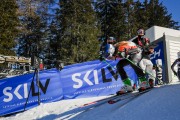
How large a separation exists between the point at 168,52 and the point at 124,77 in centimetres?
773

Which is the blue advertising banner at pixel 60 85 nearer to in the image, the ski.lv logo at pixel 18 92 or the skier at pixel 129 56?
the ski.lv logo at pixel 18 92

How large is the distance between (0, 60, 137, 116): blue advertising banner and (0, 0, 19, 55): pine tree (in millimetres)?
17458

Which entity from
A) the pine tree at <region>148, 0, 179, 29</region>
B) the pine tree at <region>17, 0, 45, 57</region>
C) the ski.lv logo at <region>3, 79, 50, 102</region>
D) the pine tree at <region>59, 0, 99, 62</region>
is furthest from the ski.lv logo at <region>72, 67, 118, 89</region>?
the pine tree at <region>148, 0, 179, 29</region>

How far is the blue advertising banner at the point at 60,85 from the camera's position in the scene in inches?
523

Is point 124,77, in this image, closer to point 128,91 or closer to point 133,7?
point 128,91

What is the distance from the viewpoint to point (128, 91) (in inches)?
392

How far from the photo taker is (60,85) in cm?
1388

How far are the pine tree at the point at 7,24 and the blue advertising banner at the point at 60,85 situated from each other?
1746 cm

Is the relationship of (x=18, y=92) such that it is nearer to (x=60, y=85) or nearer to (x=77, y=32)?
(x=60, y=85)

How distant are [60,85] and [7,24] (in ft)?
61.1

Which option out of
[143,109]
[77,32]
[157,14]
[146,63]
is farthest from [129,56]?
[157,14]

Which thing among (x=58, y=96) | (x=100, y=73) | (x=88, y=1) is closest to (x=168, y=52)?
(x=100, y=73)

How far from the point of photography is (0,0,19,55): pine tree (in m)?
29.9

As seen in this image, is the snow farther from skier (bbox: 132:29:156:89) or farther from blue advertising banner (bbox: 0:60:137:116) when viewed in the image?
blue advertising banner (bbox: 0:60:137:116)
